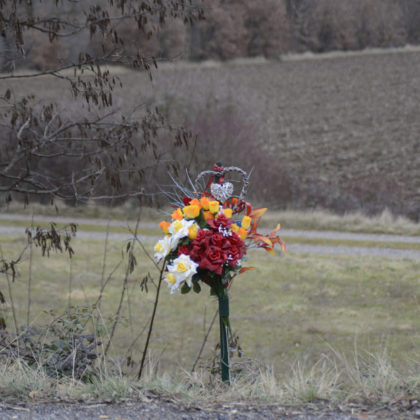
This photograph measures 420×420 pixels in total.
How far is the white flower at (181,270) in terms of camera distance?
380 cm

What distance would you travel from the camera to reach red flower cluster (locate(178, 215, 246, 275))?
385cm

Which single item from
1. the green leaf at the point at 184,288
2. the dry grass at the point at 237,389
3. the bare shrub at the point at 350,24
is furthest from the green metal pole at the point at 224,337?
the bare shrub at the point at 350,24

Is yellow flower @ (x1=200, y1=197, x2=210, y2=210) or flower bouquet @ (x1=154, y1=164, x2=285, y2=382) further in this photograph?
yellow flower @ (x1=200, y1=197, x2=210, y2=210)

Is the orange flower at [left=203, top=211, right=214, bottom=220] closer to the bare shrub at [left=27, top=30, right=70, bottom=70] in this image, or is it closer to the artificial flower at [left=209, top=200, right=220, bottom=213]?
the artificial flower at [left=209, top=200, right=220, bottom=213]

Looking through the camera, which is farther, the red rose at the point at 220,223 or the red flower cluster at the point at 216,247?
the red rose at the point at 220,223

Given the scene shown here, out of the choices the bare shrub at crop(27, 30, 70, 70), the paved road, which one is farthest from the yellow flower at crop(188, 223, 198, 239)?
the paved road

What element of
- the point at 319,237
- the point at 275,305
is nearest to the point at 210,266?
the point at 275,305

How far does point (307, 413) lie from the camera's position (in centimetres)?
339

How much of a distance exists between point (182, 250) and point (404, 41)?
28.4 m

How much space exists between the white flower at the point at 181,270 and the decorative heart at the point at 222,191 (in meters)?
0.48

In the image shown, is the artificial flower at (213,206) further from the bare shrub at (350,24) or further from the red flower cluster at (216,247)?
the bare shrub at (350,24)

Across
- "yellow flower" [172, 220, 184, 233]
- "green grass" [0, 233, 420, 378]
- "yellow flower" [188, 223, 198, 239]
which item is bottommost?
"green grass" [0, 233, 420, 378]

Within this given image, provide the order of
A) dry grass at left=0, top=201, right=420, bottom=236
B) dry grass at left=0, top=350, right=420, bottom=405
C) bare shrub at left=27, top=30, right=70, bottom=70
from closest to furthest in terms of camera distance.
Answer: dry grass at left=0, top=350, right=420, bottom=405, bare shrub at left=27, top=30, right=70, bottom=70, dry grass at left=0, top=201, right=420, bottom=236

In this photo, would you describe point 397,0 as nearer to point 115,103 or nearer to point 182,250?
point 115,103
